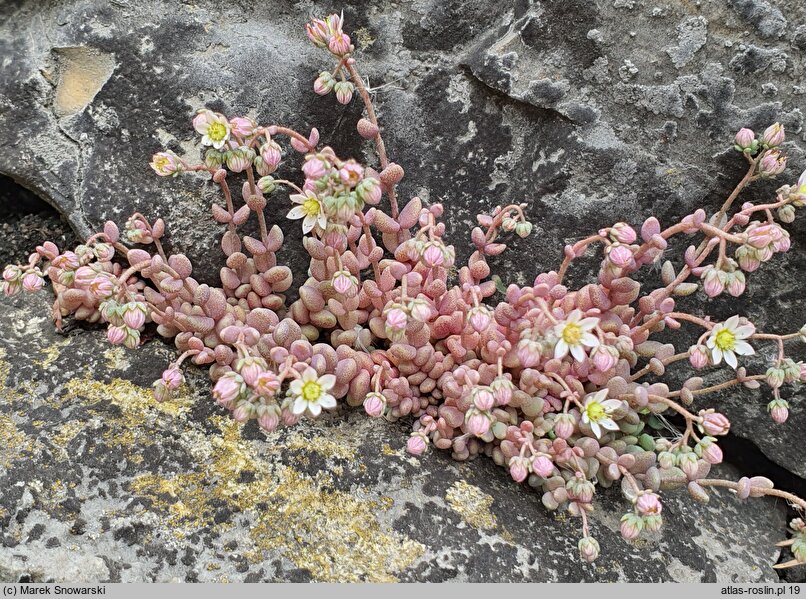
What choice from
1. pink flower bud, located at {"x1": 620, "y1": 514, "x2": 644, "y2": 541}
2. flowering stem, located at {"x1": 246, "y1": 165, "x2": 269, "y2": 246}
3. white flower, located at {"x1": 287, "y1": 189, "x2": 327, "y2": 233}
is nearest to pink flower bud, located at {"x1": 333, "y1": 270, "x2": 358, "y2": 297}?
white flower, located at {"x1": 287, "y1": 189, "x2": 327, "y2": 233}

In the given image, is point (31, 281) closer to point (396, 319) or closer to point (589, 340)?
point (396, 319)

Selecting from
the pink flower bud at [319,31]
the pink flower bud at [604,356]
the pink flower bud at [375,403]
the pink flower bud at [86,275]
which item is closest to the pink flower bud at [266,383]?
the pink flower bud at [375,403]

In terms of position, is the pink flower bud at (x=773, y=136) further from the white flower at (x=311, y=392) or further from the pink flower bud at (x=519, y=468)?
the white flower at (x=311, y=392)

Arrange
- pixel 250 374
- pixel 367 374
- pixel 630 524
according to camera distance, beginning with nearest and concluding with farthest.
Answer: pixel 250 374 → pixel 630 524 → pixel 367 374

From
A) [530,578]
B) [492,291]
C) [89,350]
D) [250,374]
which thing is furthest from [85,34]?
[530,578]

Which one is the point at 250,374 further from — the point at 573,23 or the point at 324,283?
the point at 573,23

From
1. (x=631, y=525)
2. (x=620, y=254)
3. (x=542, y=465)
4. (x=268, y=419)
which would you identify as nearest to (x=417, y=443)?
(x=542, y=465)

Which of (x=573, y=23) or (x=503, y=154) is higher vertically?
(x=573, y=23)

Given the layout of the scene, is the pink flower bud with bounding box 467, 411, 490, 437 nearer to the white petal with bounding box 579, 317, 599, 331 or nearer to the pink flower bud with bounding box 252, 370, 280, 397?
the white petal with bounding box 579, 317, 599, 331
